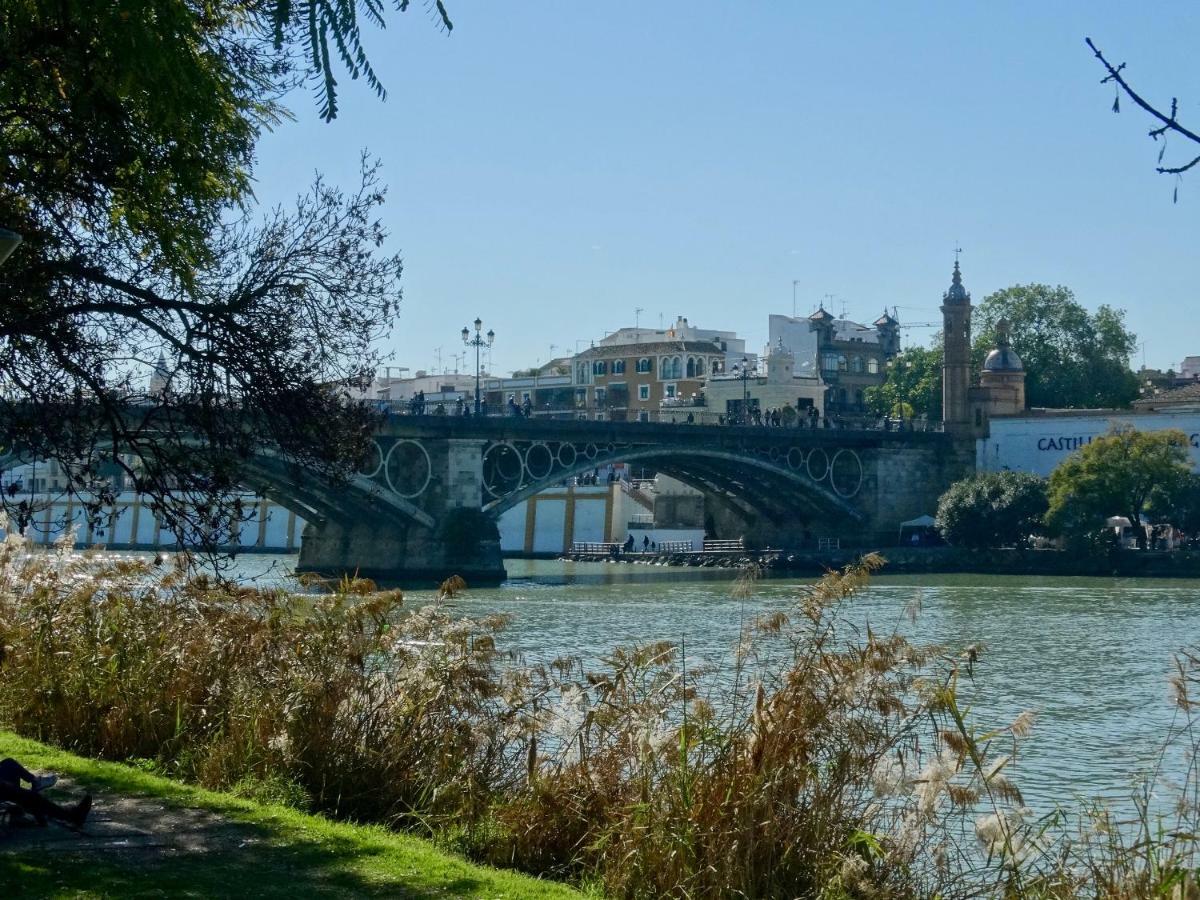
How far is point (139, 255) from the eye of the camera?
10797mm

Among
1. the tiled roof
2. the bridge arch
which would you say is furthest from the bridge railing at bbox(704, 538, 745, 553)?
the tiled roof

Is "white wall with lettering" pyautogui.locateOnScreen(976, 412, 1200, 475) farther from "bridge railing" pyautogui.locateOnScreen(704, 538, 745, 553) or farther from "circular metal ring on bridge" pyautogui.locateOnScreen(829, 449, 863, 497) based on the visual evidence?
"bridge railing" pyautogui.locateOnScreen(704, 538, 745, 553)

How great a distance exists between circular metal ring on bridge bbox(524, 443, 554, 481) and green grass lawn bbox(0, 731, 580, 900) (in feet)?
150

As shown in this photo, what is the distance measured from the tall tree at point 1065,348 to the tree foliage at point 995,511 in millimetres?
22385

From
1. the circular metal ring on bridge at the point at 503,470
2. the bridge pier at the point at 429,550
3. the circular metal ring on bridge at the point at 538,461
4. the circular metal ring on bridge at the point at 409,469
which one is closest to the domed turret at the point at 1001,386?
the circular metal ring on bridge at the point at 538,461

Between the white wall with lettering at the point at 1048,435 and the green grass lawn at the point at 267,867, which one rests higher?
the white wall with lettering at the point at 1048,435

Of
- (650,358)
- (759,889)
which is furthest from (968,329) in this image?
(759,889)

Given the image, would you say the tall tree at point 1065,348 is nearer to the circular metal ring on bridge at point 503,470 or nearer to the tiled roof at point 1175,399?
the tiled roof at point 1175,399

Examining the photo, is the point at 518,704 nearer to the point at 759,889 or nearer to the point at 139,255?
the point at 759,889

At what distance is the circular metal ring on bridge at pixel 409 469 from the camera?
51.0 m

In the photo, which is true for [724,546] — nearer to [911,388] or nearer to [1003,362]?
[1003,362]

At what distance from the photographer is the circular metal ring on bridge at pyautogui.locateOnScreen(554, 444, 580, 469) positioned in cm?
5394

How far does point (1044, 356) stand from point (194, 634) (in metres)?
77.0

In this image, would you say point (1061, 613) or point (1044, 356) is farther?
point (1044, 356)
